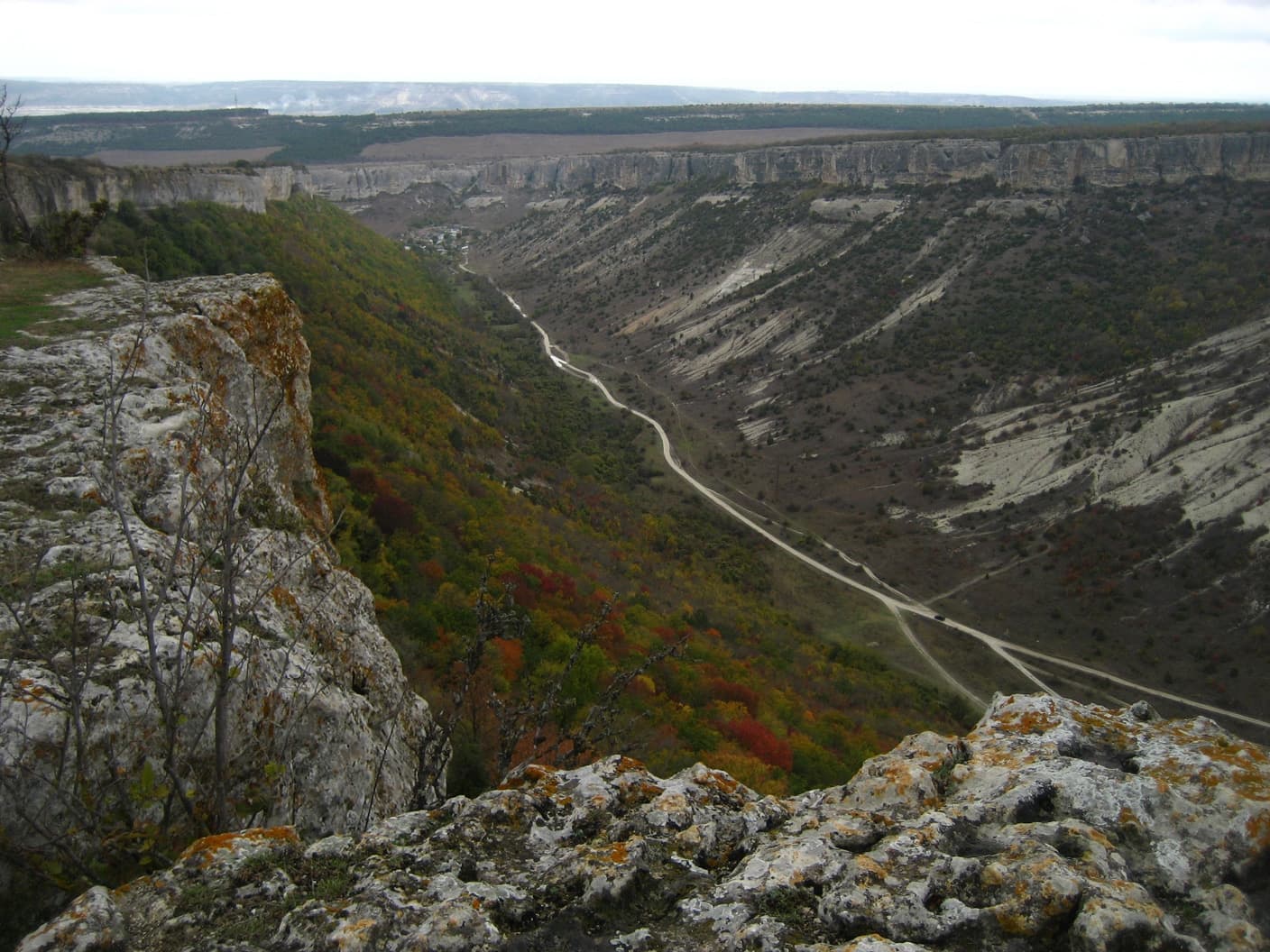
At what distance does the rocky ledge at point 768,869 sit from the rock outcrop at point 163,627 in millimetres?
570

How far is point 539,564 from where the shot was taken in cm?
1789

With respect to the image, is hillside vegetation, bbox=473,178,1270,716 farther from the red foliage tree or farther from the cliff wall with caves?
the red foliage tree

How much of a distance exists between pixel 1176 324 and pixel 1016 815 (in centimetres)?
4455

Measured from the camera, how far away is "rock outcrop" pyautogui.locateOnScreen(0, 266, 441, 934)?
3.94m

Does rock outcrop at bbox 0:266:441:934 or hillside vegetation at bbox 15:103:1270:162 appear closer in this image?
rock outcrop at bbox 0:266:441:934

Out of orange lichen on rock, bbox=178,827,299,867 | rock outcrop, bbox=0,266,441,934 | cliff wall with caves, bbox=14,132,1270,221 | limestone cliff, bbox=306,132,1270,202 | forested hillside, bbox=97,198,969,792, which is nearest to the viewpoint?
orange lichen on rock, bbox=178,827,299,867

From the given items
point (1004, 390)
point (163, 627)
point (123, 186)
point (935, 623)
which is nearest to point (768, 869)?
point (163, 627)

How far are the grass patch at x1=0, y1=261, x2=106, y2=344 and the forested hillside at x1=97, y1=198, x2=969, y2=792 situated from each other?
1.14 meters

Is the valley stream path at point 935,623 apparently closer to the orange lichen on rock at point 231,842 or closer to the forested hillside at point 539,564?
the forested hillside at point 539,564

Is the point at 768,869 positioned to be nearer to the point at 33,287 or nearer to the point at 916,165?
the point at 33,287

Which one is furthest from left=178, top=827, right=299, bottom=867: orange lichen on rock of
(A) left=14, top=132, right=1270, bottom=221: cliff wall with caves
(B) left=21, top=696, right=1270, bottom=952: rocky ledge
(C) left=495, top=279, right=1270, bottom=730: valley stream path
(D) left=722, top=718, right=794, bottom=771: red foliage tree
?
(A) left=14, top=132, right=1270, bottom=221: cliff wall with caves

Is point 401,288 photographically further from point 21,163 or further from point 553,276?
point 553,276

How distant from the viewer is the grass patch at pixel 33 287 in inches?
356

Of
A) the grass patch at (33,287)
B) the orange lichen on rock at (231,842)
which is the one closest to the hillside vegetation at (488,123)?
the grass patch at (33,287)
